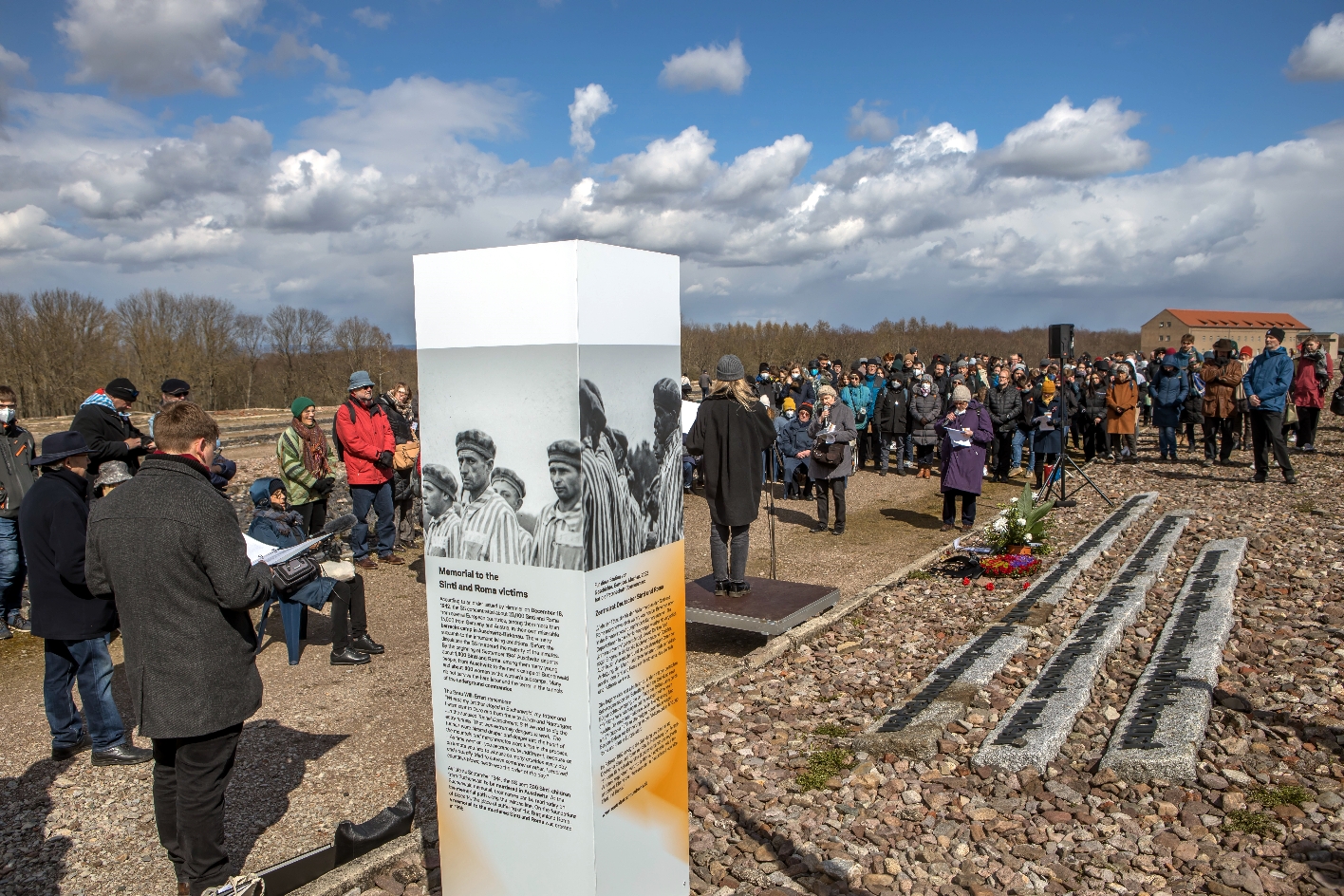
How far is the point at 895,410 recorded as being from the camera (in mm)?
14820

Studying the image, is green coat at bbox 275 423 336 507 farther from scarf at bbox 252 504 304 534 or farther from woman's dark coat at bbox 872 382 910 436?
woman's dark coat at bbox 872 382 910 436

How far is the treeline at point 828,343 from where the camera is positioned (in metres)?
58.8

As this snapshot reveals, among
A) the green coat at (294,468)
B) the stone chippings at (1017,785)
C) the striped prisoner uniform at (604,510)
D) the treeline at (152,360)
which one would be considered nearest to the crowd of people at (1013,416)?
the stone chippings at (1017,785)

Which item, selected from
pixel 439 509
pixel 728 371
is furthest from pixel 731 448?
pixel 439 509

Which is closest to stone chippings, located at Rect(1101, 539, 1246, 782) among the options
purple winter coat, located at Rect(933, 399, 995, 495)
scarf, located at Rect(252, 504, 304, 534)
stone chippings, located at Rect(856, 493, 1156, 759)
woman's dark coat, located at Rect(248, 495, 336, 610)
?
stone chippings, located at Rect(856, 493, 1156, 759)

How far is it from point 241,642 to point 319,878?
1.05 meters

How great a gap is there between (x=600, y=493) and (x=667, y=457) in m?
0.46

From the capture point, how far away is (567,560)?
8.80ft

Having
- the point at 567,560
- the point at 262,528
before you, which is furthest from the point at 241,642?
the point at 262,528

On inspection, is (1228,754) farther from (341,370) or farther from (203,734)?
(341,370)

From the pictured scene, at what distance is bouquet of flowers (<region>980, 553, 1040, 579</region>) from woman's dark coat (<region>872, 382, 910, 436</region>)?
21.9 feet

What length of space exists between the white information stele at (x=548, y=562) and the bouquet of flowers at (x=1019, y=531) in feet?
21.9

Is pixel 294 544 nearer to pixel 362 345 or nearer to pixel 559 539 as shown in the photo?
pixel 559 539

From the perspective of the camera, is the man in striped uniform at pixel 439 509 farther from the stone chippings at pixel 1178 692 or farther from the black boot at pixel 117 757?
the stone chippings at pixel 1178 692
